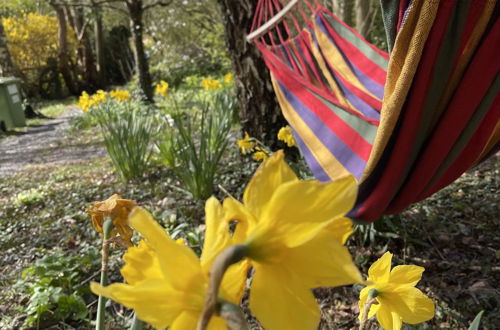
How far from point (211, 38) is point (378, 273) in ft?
30.5

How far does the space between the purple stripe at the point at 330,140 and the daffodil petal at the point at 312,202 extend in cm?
108

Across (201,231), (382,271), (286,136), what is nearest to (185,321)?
(382,271)

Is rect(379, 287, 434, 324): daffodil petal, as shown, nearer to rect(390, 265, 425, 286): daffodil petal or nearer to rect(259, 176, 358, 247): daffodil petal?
rect(390, 265, 425, 286): daffodil petal

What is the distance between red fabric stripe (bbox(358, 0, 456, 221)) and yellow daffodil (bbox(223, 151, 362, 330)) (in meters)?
0.86

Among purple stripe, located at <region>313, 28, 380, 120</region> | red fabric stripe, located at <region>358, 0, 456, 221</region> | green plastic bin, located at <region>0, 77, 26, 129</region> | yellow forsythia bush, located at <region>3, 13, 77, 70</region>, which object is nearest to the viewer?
red fabric stripe, located at <region>358, 0, 456, 221</region>

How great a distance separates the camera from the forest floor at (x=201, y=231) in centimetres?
147

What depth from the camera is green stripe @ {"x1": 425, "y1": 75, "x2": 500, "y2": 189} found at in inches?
40.2

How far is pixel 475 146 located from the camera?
1123mm

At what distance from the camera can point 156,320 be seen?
26cm

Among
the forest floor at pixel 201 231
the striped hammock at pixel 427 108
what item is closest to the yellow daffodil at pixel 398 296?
the forest floor at pixel 201 231

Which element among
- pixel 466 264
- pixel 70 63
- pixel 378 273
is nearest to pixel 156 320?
pixel 378 273

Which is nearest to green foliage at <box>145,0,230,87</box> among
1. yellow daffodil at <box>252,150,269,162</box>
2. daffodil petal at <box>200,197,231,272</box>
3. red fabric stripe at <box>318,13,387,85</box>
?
red fabric stripe at <box>318,13,387,85</box>

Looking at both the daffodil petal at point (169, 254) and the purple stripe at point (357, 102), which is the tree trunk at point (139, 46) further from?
the daffodil petal at point (169, 254)

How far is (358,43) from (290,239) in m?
2.09
